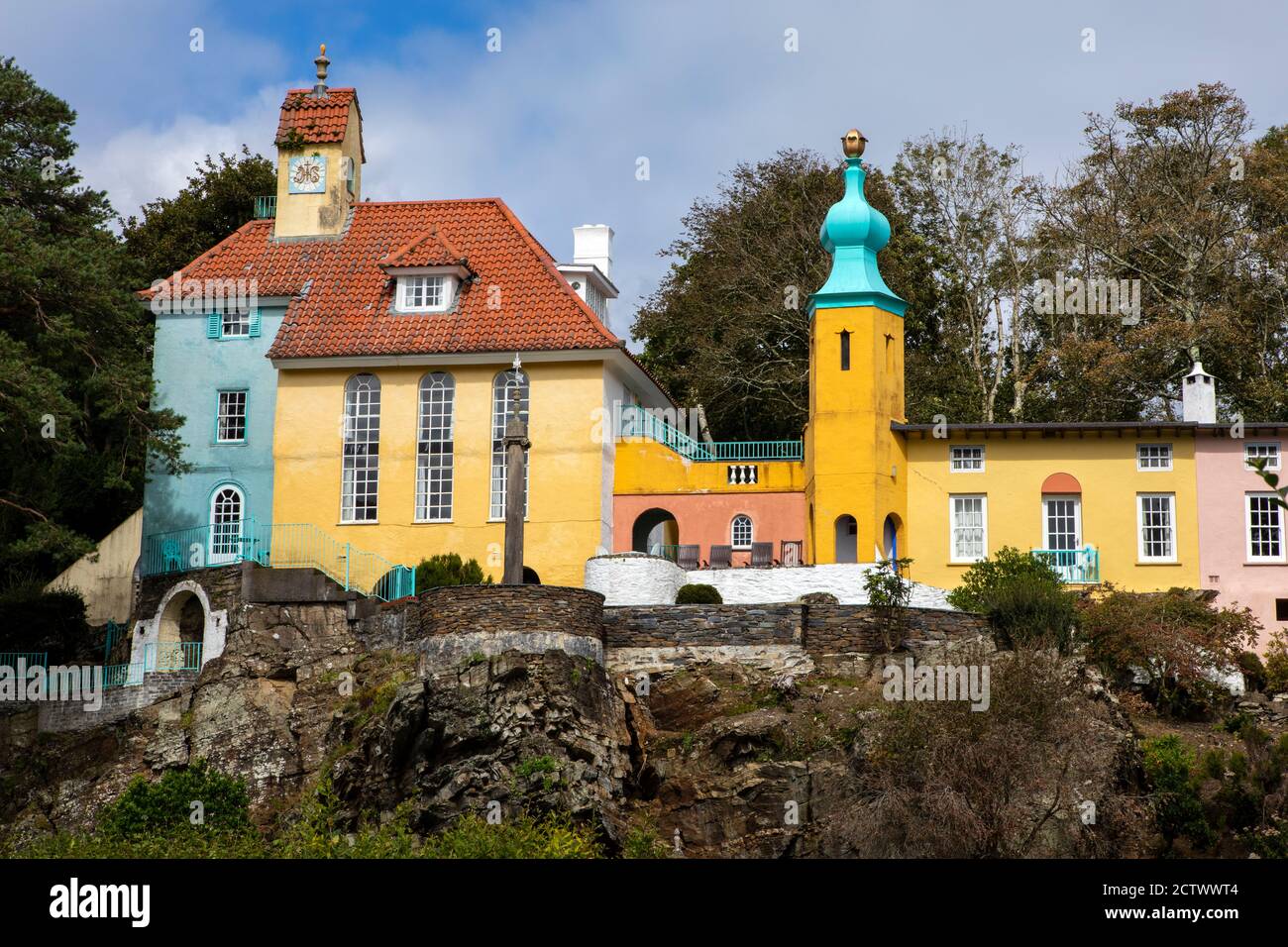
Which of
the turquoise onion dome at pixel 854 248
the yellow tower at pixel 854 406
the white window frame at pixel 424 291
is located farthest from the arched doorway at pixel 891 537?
the white window frame at pixel 424 291

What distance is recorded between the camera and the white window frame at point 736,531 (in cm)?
4412

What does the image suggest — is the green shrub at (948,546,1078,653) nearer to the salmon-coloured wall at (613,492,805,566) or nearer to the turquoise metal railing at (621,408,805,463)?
the salmon-coloured wall at (613,492,805,566)

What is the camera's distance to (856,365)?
140 ft

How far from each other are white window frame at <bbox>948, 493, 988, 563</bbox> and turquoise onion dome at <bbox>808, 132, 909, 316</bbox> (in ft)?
14.4

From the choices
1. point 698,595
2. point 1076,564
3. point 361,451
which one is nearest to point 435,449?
point 361,451

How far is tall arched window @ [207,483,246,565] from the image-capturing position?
4484cm

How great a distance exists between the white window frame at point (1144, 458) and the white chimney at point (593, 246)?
16279 mm

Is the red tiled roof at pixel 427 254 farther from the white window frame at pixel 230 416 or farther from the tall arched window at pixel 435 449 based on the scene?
the white window frame at pixel 230 416

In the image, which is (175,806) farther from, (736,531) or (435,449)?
(736,531)

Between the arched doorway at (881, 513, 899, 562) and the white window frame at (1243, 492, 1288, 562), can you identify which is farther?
the arched doorway at (881, 513, 899, 562)

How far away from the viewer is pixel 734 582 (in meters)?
40.2

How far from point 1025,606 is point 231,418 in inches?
765

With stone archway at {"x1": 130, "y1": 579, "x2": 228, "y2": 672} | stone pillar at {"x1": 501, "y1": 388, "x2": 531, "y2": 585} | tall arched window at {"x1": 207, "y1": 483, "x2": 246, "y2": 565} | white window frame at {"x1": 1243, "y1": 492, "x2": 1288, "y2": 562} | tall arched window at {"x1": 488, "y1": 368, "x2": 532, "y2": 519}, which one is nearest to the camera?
stone pillar at {"x1": 501, "y1": 388, "x2": 531, "y2": 585}

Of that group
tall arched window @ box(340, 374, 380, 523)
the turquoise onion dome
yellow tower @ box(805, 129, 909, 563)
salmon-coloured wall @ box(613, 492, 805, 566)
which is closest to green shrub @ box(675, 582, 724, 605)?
yellow tower @ box(805, 129, 909, 563)
